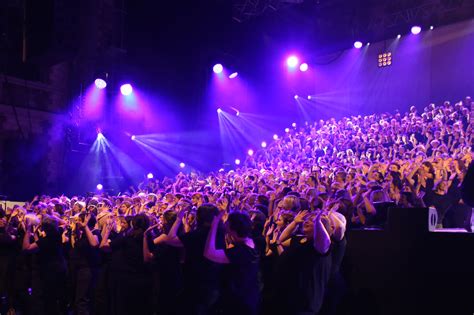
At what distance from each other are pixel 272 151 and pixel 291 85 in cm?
653

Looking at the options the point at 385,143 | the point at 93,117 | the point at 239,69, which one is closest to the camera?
the point at 385,143

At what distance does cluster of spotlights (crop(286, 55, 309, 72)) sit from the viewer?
971 inches

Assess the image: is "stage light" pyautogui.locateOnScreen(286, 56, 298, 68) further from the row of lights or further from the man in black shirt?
the man in black shirt

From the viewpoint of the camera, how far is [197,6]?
67.3 feet

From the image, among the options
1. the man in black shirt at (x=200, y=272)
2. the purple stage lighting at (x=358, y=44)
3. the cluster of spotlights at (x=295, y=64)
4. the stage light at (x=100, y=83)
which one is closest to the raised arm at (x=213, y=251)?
the man in black shirt at (x=200, y=272)

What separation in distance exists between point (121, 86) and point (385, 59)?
1153 centimetres

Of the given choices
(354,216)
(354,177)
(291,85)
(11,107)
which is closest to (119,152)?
(11,107)

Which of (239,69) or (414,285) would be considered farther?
(239,69)

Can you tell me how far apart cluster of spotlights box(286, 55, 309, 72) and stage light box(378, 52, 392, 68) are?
3888 mm

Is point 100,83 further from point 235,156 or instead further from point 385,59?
point 385,59

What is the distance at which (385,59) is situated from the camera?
2275 centimetres

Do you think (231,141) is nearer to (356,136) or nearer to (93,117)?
(93,117)

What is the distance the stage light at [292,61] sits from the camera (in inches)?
968

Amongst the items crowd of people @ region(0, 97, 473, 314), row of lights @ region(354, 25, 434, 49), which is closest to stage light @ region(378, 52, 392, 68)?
row of lights @ region(354, 25, 434, 49)
